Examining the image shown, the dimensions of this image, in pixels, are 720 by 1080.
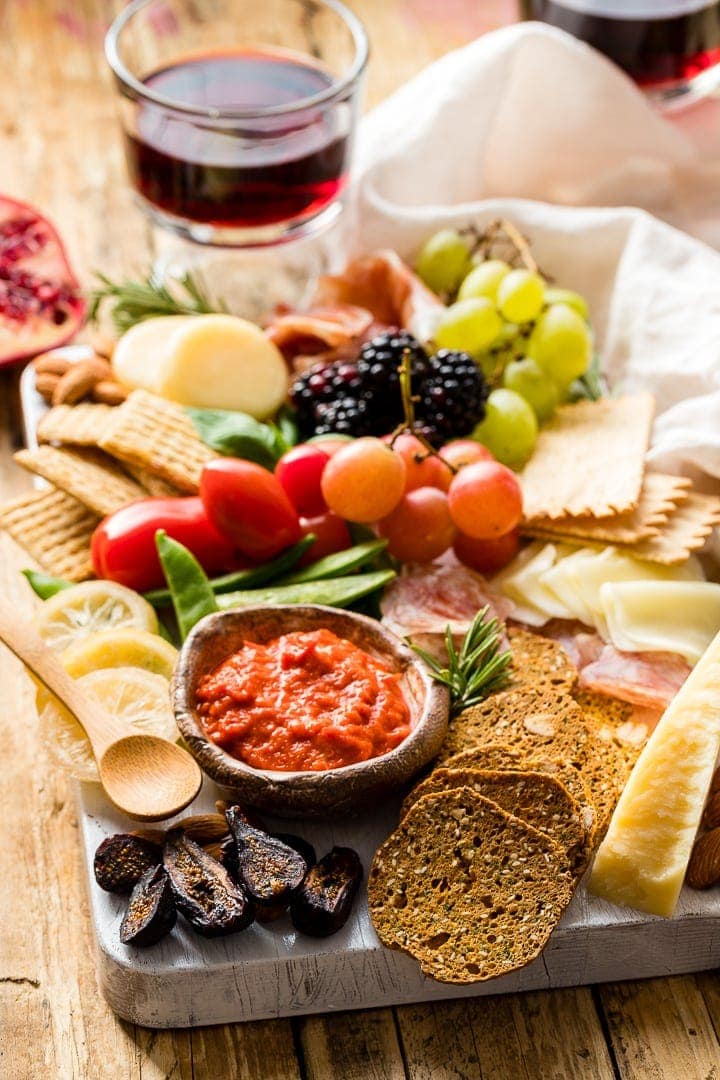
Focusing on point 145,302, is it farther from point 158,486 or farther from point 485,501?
point 485,501

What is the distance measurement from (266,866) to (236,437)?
0.94 metres

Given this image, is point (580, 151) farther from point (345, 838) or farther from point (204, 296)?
point (345, 838)

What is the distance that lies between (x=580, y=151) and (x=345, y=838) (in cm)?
192

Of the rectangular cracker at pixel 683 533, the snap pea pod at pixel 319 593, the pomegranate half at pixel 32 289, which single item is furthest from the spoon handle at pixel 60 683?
the pomegranate half at pixel 32 289

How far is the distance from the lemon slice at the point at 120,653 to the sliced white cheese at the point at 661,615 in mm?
756

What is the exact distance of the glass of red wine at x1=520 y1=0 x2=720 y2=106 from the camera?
3.11 m

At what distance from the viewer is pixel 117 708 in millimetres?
2094

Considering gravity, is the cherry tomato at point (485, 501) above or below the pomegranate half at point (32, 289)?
above

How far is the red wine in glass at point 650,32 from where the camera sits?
3.10 m

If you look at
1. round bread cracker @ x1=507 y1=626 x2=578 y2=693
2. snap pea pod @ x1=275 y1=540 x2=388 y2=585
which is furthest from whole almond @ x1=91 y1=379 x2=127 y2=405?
round bread cracker @ x1=507 y1=626 x2=578 y2=693

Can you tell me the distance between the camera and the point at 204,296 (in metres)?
3.02

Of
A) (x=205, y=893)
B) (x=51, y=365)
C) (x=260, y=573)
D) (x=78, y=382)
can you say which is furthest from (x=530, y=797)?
(x=51, y=365)

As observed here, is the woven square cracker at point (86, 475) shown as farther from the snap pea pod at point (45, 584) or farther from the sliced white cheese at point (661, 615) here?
the sliced white cheese at point (661, 615)

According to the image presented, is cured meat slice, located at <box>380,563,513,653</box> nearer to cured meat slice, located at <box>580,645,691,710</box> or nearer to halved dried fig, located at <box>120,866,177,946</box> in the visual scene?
cured meat slice, located at <box>580,645,691,710</box>
